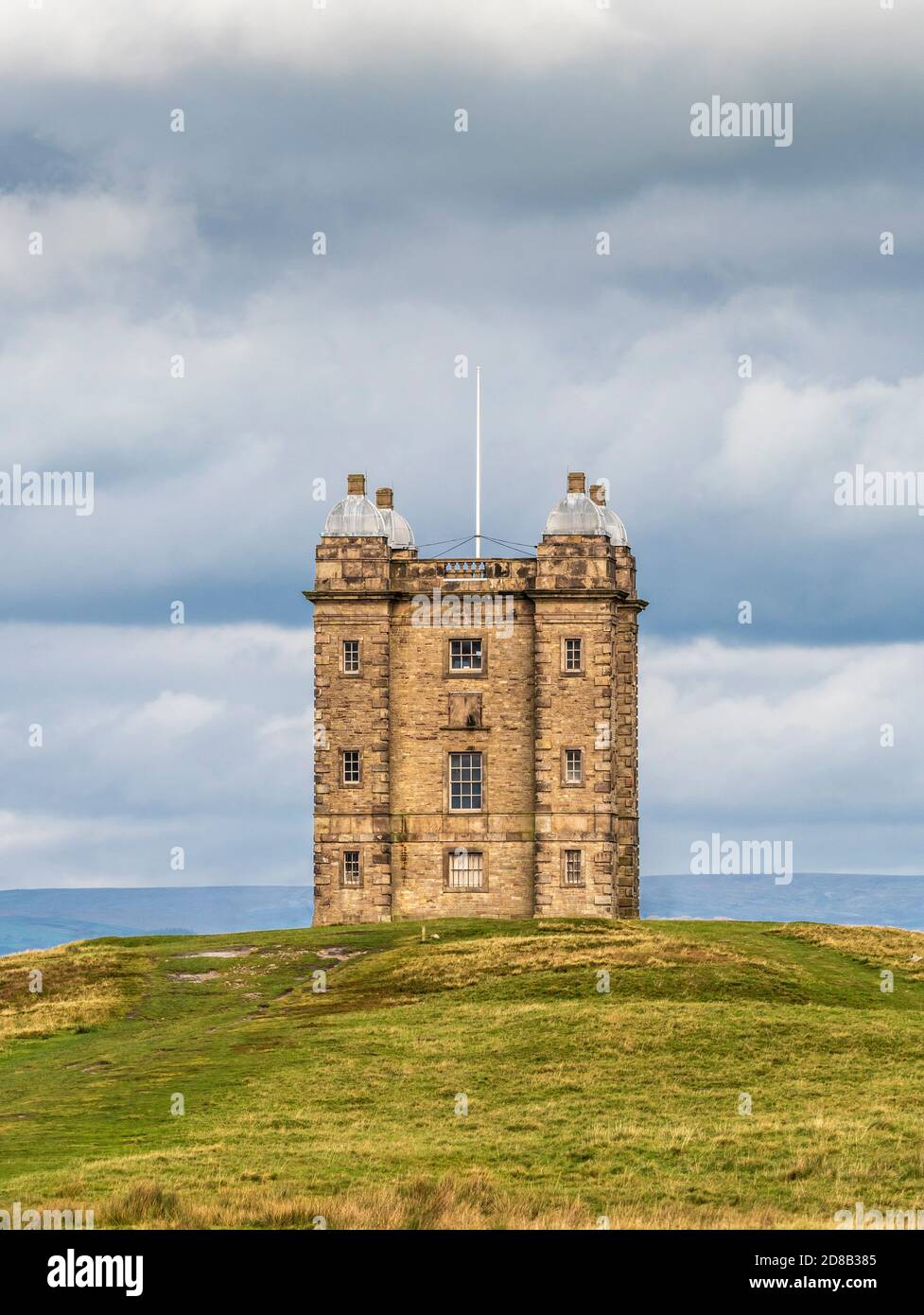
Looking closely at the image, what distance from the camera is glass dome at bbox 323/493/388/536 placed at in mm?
70938

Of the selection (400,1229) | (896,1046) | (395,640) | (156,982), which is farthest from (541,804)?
(400,1229)

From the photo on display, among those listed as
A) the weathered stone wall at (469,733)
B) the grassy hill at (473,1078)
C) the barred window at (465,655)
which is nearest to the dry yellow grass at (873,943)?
the grassy hill at (473,1078)

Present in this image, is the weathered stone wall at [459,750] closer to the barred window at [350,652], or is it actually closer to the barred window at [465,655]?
the barred window at [465,655]

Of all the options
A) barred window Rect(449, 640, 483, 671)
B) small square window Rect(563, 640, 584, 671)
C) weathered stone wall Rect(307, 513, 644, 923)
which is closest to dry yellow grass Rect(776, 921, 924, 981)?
weathered stone wall Rect(307, 513, 644, 923)

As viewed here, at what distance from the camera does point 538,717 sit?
69000mm

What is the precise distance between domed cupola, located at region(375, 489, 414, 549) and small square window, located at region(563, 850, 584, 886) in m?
13.9

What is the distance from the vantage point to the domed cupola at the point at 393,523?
7488cm

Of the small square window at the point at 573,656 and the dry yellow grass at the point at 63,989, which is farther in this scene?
the small square window at the point at 573,656

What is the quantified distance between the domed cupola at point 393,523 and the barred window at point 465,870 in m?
12.6

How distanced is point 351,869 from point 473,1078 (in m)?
29.6

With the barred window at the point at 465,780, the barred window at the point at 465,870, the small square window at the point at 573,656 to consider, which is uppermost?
the small square window at the point at 573,656

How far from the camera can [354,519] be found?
71062mm
